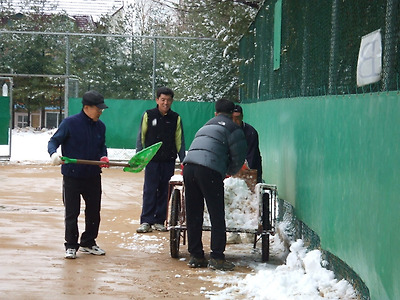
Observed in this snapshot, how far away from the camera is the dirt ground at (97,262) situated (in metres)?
6.59

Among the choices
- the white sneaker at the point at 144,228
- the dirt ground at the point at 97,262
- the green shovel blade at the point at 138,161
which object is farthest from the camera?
the white sneaker at the point at 144,228

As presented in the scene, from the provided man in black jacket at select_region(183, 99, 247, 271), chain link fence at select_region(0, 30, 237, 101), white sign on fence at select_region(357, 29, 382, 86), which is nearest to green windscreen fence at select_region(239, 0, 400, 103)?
white sign on fence at select_region(357, 29, 382, 86)

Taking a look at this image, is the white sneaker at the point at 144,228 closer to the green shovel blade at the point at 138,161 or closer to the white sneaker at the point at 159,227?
the white sneaker at the point at 159,227

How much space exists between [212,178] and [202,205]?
14.0 inches

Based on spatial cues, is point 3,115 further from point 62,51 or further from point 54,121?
point 54,121

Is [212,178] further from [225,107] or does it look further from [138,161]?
[138,161]

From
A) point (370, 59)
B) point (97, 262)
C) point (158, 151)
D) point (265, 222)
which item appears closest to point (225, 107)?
point (265, 222)

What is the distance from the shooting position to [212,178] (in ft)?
24.9

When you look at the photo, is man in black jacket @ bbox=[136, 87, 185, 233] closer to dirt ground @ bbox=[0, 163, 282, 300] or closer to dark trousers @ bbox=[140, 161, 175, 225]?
dark trousers @ bbox=[140, 161, 175, 225]

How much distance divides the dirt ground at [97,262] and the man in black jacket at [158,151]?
29 centimetres

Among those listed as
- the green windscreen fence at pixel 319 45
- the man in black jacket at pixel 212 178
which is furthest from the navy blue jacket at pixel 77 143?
the green windscreen fence at pixel 319 45

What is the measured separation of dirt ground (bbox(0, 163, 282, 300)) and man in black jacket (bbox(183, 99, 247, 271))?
209mm

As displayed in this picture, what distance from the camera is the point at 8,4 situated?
3862cm

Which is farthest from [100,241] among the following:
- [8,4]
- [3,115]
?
[8,4]
